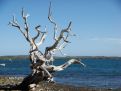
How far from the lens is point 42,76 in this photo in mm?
27375

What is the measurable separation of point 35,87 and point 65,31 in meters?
4.76

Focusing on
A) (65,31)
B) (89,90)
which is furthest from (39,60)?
(89,90)

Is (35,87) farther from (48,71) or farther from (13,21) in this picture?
(13,21)

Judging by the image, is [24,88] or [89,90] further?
[89,90]

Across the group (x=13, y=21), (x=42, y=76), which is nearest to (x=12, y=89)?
(x=42, y=76)

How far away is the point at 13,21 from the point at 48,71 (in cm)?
452

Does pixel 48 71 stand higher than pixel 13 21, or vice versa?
pixel 13 21

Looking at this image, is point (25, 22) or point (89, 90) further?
point (89, 90)

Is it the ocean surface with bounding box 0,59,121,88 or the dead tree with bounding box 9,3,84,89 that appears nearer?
the dead tree with bounding box 9,3,84,89

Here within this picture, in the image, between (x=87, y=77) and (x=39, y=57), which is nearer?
(x=39, y=57)

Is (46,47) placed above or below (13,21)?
below

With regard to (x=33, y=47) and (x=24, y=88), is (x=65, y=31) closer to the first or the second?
(x=33, y=47)

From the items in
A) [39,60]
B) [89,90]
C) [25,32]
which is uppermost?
[25,32]

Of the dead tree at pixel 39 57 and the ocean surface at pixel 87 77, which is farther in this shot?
the ocean surface at pixel 87 77
